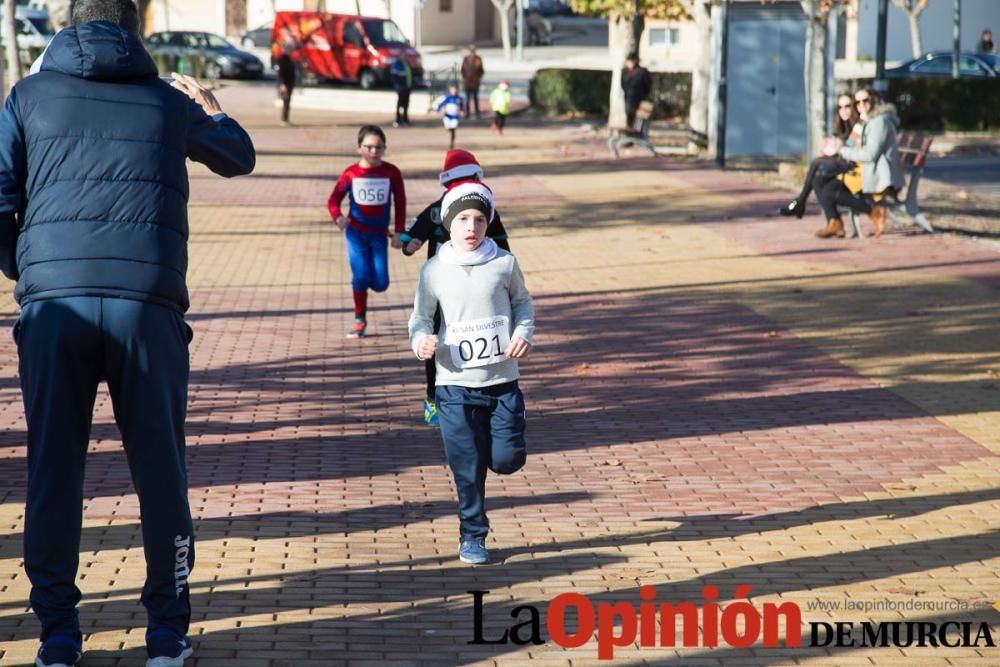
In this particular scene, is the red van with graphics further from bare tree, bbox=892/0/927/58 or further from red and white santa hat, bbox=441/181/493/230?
red and white santa hat, bbox=441/181/493/230

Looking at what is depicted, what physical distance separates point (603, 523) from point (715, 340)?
492 cm

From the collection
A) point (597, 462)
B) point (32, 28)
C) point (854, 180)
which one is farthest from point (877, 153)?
point (32, 28)

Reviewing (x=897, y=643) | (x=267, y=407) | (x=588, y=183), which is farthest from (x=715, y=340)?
(x=588, y=183)

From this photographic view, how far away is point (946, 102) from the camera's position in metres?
34.1

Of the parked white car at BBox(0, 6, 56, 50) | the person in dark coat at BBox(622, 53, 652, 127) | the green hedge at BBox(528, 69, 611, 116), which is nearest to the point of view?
the person in dark coat at BBox(622, 53, 652, 127)

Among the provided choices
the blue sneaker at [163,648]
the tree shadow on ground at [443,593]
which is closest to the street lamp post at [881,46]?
the tree shadow on ground at [443,593]

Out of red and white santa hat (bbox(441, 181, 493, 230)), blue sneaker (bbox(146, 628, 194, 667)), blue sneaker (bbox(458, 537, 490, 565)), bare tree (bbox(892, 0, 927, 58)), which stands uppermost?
bare tree (bbox(892, 0, 927, 58))

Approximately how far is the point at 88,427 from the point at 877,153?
12.7m

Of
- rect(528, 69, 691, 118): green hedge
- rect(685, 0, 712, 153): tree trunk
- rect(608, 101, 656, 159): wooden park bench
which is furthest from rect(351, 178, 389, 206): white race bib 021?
rect(528, 69, 691, 118): green hedge

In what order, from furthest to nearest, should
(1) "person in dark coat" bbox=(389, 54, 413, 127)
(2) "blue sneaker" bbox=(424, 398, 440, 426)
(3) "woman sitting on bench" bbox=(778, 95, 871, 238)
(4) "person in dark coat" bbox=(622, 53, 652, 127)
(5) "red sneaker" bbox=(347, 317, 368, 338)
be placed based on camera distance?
(1) "person in dark coat" bbox=(389, 54, 413, 127) < (4) "person in dark coat" bbox=(622, 53, 652, 127) < (3) "woman sitting on bench" bbox=(778, 95, 871, 238) < (5) "red sneaker" bbox=(347, 317, 368, 338) < (2) "blue sneaker" bbox=(424, 398, 440, 426)

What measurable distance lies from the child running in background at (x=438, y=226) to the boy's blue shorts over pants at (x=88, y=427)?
2.85 m

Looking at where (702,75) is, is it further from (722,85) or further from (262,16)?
(262,16)

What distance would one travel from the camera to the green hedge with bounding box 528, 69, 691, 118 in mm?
38344

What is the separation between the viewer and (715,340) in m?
11.3
